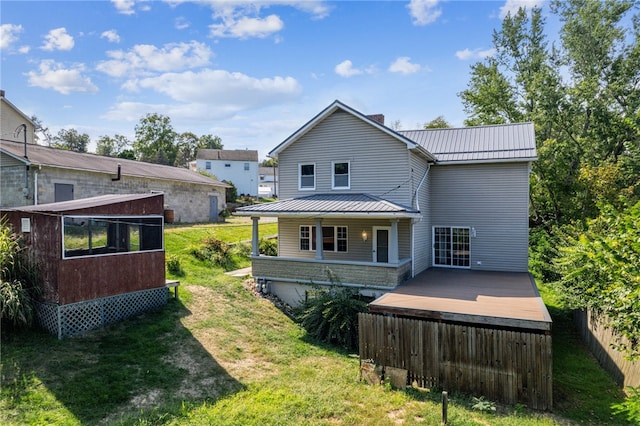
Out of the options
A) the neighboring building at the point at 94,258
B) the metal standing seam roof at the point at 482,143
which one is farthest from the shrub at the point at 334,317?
the metal standing seam roof at the point at 482,143

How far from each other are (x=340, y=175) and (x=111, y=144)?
71.7 metres

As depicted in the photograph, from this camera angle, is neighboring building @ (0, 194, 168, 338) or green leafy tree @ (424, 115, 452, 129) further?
green leafy tree @ (424, 115, 452, 129)

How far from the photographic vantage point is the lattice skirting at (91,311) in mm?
8977

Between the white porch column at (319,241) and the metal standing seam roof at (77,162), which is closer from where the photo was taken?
the white porch column at (319,241)

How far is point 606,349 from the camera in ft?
31.8

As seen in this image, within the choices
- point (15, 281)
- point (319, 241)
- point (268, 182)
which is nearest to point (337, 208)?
point (319, 241)

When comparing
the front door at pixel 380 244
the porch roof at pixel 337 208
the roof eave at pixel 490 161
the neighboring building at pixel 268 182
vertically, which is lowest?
the front door at pixel 380 244

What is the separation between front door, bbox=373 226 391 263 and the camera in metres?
15.3

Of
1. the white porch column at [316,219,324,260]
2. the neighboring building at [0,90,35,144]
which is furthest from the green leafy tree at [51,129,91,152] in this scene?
the white porch column at [316,219,324,260]

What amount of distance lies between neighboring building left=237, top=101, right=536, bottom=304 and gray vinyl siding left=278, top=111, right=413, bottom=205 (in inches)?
1.6

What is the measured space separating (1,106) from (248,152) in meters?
29.4

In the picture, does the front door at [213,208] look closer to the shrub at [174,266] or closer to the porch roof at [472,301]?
the shrub at [174,266]

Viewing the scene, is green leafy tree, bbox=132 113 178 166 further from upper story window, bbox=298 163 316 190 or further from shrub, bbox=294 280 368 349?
shrub, bbox=294 280 368 349

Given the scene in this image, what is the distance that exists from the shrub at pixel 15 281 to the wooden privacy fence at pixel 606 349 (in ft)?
41.4
